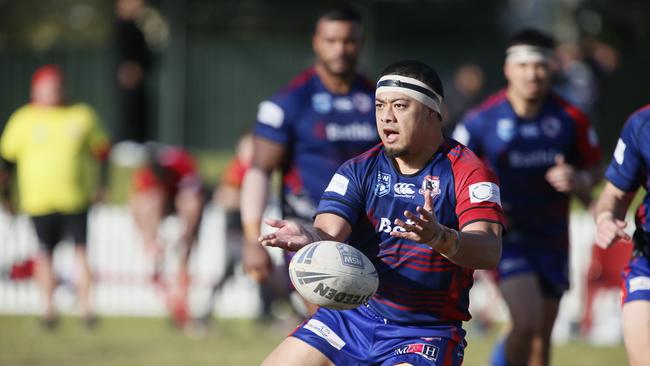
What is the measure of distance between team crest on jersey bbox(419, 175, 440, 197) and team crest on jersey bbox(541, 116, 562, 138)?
2857 millimetres

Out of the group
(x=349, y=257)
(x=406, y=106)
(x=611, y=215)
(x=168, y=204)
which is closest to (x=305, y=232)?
(x=349, y=257)

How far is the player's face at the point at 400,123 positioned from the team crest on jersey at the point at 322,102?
2.43 meters

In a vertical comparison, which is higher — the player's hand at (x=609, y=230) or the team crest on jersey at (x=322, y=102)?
the team crest on jersey at (x=322, y=102)

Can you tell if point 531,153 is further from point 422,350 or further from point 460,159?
point 422,350

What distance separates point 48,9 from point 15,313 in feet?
→ 93.2

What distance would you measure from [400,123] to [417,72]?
275mm

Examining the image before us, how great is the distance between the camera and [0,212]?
15.4m

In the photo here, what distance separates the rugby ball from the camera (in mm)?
5371

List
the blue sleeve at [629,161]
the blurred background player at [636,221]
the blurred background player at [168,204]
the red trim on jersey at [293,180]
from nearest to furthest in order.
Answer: the blurred background player at [636,221], the blue sleeve at [629,161], the red trim on jersey at [293,180], the blurred background player at [168,204]

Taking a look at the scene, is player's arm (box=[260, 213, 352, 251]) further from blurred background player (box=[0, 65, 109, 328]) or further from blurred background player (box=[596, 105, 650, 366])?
blurred background player (box=[0, 65, 109, 328])

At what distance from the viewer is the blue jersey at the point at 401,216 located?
19.0ft

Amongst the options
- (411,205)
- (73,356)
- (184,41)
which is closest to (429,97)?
(411,205)

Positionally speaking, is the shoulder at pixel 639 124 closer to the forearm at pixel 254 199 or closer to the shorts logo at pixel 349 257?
the shorts logo at pixel 349 257

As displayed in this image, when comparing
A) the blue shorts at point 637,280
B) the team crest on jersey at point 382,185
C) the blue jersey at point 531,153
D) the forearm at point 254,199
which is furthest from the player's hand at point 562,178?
the team crest on jersey at point 382,185
